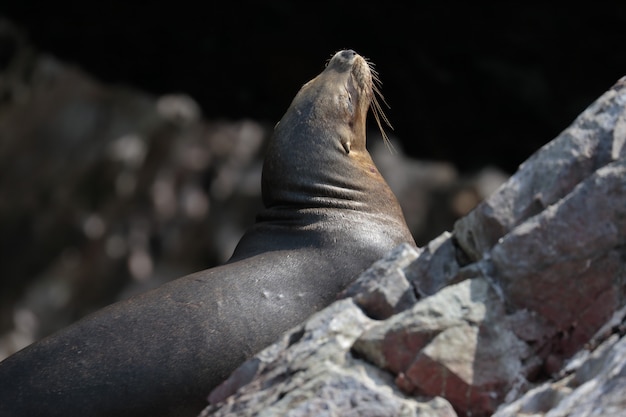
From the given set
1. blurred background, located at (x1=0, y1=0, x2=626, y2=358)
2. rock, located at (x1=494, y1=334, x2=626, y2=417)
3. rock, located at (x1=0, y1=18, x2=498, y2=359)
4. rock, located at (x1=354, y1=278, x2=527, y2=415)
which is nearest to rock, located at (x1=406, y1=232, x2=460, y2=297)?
rock, located at (x1=354, y1=278, x2=527, y2=415)

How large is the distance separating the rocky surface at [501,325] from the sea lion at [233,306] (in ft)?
5.02

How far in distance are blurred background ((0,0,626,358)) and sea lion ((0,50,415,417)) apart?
6.33 meters

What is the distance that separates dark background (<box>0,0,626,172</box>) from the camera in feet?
42.9

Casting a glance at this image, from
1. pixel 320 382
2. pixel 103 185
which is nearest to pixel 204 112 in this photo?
pixel 103 185

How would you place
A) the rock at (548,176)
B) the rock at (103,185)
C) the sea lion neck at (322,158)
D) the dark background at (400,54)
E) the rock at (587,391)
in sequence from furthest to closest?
the rock at (103,185)
the dark background at (400,54)
the sea lion neck at (322,158)
the rock at (548,176)
the rock at (587,391)

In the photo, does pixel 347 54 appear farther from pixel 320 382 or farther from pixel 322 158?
pixel 320 382

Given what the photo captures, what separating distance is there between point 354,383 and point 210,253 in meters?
11.5

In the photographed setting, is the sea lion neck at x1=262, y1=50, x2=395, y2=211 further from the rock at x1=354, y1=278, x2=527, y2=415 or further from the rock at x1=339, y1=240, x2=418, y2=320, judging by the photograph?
the rock at x1=354, y1=278, x2=527, y2=415

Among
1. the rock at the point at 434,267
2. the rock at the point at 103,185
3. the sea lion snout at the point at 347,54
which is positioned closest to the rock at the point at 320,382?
the rock at the point at 434,267

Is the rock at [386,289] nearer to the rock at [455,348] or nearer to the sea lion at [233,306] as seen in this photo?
the rock at [455,348]

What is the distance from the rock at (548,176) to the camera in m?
3.94

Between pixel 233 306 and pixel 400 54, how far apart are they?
28.9ft

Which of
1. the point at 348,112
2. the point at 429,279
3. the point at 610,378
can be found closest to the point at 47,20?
the point at 348,112

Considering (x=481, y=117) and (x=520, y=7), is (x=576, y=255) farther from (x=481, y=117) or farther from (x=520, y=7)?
(x=481, y=117)
